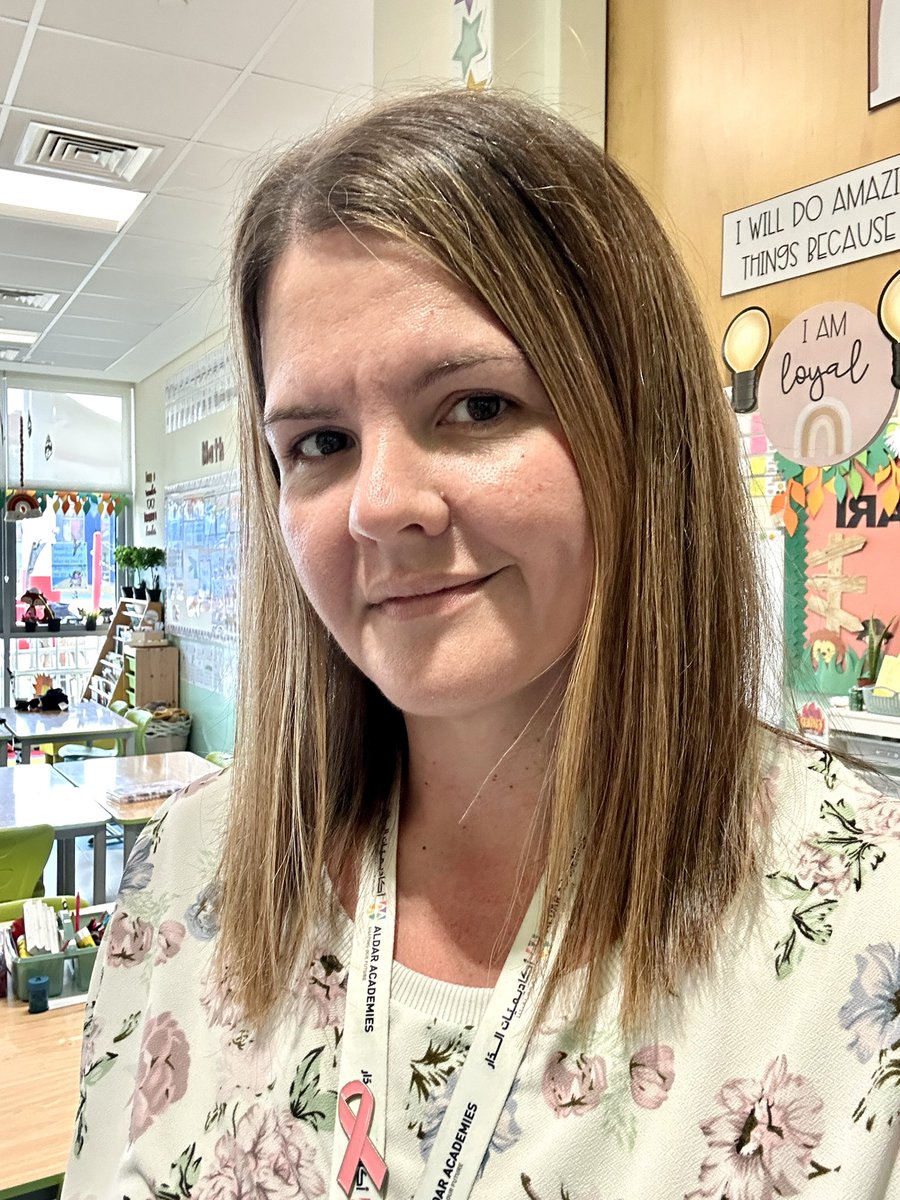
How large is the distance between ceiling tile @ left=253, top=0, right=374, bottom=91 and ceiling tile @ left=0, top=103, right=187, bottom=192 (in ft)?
2.30

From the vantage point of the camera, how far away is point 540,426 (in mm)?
717

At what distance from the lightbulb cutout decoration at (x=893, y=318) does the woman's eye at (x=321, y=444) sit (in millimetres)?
974

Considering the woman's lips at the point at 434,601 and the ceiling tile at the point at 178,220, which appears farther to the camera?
the ceiling tile at the point at 178,220

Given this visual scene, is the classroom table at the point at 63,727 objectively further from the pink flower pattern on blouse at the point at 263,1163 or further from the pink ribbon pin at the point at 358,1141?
the pink ribbon pin at the point at 358,1141

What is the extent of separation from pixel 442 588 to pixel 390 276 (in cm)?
24

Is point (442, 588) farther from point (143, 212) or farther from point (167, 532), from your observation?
point (167, 532)

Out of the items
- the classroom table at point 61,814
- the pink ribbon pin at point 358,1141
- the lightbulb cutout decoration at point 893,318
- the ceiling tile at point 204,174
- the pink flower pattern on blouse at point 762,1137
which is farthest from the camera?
the ceiling tile at point 204,174

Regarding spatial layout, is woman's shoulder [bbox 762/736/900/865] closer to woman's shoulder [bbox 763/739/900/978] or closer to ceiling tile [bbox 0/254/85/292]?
woman's shoulder [bbox 763/739/900/978]

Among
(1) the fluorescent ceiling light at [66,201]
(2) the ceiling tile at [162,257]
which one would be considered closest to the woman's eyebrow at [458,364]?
(1) the fluorescent ceiling light at [66,201]

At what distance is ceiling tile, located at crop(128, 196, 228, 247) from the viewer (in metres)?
4.37

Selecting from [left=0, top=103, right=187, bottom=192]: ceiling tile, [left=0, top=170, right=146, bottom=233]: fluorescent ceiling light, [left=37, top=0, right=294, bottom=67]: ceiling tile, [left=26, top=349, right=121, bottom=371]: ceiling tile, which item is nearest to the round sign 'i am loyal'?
[left=37, top=0, right=294, bottom=67]: ceiling tile

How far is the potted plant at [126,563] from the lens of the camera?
8.04m

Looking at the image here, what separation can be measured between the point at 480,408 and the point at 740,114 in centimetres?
130

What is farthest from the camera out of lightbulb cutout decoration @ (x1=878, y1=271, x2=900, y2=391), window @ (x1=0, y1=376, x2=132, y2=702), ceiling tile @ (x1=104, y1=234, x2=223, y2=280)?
window @ (x1=0, y1=376, x2=132, y2=702)
